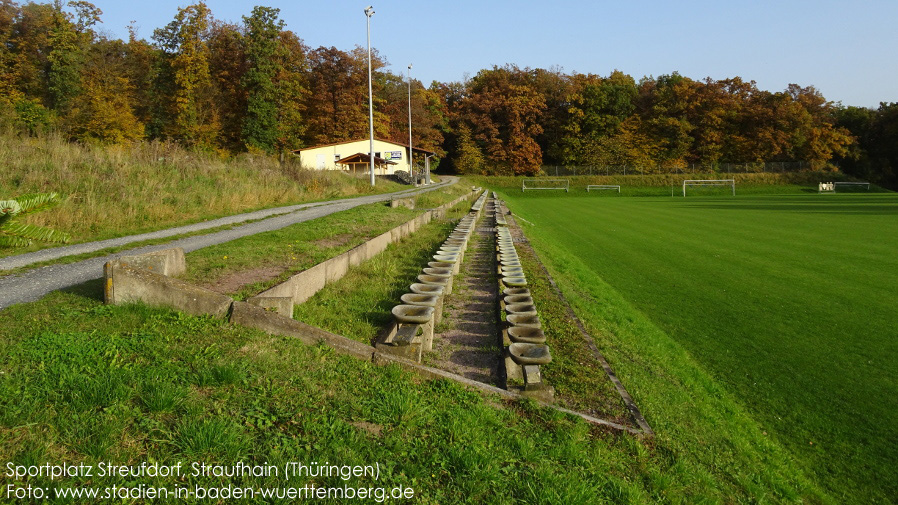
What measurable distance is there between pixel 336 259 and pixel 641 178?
5676 centimetres

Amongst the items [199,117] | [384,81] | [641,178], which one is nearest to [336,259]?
[199,117]

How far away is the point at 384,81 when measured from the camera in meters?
65.3

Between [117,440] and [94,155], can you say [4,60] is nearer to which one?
[94,155]

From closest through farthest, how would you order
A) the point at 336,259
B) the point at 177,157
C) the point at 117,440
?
1. the point at 117,440
2. the point at 336,259
3. the point at 177,157

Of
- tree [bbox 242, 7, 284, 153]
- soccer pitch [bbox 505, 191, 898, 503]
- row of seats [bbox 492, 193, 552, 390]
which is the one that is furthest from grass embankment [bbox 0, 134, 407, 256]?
tree [bbox 242, 7, 284, 153]

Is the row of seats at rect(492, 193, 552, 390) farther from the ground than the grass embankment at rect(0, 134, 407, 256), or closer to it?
closer to it

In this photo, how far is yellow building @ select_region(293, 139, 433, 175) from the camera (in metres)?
47.2

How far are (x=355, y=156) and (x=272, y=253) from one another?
40170 mm

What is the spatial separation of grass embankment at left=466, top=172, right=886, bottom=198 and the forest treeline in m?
4.31

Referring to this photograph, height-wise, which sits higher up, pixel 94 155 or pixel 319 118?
pixel 319 118

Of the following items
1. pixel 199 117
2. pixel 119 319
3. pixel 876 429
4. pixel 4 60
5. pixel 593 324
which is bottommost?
pixel 876 429

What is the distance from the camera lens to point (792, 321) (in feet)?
25.8

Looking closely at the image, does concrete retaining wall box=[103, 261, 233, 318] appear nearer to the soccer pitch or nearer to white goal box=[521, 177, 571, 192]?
the soccer pitch

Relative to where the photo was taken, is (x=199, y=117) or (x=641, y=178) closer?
(x=199, y=117)
